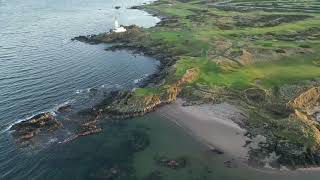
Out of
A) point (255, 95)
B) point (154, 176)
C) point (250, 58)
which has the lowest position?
point (154, 176)

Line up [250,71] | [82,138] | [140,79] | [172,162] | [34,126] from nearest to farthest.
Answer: [172,162] → [82,138] → [34,126] → [250,71] → [140,79]

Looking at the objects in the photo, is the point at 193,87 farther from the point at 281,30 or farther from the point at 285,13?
the point at 285,13

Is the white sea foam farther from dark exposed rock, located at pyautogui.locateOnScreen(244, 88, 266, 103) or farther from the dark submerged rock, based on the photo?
dark exposed rock, located at pyautogui.locateOnScreen(244, 88, 266, 103)

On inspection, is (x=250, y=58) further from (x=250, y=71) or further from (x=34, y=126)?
(x=34, y=126)

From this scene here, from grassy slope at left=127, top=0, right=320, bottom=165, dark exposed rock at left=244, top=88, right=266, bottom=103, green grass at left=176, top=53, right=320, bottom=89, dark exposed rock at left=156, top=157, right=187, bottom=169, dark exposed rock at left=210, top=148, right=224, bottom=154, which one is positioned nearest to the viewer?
dark exposed rock at left=156, top=157, right=187, bottom=169

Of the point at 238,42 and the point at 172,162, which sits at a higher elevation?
the point at 238,42

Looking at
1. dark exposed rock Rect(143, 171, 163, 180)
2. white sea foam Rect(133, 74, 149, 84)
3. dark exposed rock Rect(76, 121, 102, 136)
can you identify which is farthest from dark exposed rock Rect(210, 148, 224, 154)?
white sea foam Rect(133, 74, 149, 84)

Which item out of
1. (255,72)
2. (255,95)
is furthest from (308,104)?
(255,72)
